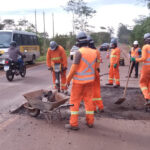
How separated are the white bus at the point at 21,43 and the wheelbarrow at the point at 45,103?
32.4ft

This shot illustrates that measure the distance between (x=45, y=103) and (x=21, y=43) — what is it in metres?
13.8

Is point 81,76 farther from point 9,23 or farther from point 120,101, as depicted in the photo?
point 9,23

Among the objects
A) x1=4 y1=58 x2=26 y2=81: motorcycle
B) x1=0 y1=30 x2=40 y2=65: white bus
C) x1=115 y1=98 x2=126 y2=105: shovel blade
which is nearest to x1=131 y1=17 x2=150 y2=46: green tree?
x1=0 y1=30 x2=40 y2=65: white bus

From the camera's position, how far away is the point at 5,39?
1691cm

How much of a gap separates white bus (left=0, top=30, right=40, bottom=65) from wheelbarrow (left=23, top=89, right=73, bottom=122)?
32.4 feet

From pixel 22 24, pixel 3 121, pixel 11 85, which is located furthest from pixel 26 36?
pixel 22 24

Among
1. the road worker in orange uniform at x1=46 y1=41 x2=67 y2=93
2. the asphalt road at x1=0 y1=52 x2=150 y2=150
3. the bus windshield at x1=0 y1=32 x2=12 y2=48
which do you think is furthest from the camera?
the bus windshield at x1=0 y1=32 x2=12 y2=48

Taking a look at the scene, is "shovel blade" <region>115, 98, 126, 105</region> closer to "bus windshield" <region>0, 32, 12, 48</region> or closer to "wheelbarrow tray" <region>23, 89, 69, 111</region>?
"wheelbarrow tray" <region>23, 89, 69, 111</region>

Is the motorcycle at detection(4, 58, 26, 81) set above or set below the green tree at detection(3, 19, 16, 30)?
below

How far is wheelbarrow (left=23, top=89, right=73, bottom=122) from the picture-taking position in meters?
5.19

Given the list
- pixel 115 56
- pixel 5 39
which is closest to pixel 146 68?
pixel 115 56

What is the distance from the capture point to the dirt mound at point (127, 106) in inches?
234

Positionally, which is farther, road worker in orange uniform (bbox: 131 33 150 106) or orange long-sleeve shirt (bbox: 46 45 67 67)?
orange long-sleeve shirt (bbox: 46 45 67 67)

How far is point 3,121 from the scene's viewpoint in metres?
5.63
